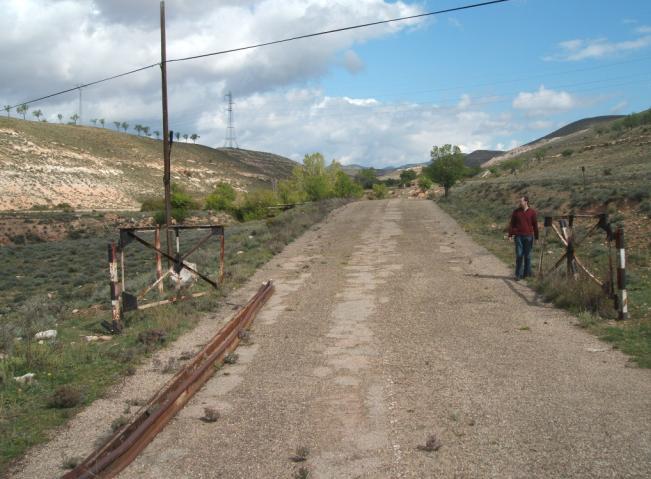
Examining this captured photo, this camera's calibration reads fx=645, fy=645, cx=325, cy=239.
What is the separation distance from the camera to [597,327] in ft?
31.6

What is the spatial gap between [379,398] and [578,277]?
21.7 ft

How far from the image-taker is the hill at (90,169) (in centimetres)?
8744

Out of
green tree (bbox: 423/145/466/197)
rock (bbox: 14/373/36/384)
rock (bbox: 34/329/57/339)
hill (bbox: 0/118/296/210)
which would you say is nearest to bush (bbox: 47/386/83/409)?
rock (bbox: 14/373/36/384)

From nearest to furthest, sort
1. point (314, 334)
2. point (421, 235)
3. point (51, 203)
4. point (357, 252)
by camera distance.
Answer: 1. point (314, 334)
2. point (357, 252)
3. point (421, 235)
4. point (51, 203)

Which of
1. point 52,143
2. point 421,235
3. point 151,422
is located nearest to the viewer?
point 151,422

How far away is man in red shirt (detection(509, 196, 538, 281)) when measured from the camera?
47.1ft

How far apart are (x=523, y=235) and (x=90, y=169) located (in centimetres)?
10177

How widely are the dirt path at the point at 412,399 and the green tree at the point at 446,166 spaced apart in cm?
4731

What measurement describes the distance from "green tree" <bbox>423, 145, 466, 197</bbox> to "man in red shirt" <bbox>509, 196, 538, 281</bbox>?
147 feet

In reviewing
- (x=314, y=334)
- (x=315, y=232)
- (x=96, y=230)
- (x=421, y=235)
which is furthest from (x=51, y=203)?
(x=314, y=334)

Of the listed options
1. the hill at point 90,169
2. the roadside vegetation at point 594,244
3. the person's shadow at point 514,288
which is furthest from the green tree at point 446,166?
the person's shadow at point 514,288

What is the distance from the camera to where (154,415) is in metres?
5.84

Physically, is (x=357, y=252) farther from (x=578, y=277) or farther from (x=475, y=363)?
(x=475, y=363)

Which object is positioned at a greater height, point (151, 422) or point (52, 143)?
point (52, 143)
